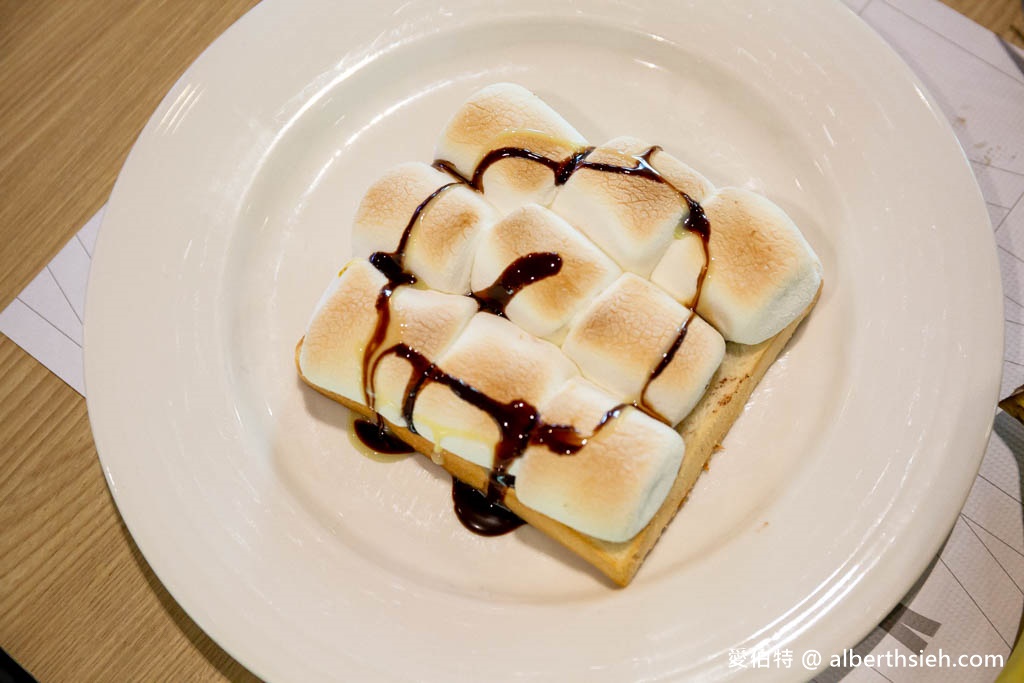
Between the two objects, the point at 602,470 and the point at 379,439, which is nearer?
the point at 602,470

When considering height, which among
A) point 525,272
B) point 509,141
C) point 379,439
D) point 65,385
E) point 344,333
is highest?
point 509,141

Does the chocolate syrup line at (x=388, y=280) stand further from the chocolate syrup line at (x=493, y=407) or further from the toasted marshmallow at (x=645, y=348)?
the toasted marshmallow at (x=645, y=348)

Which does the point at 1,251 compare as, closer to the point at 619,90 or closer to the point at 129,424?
the point at 129,424

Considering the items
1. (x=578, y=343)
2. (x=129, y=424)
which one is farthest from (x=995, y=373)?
(x=129, y=424)

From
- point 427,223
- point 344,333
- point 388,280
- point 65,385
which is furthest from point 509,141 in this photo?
point 65,385

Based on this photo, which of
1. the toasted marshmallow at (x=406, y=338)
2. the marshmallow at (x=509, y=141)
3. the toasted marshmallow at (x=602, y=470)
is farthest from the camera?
the marshmallow at (x=509, y=141)

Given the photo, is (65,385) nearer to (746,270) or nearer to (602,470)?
(602,470)

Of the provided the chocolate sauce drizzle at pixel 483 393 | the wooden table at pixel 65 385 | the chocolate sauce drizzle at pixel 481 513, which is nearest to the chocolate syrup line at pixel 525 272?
the chocolate sauce drizzle at pixel 483 393
